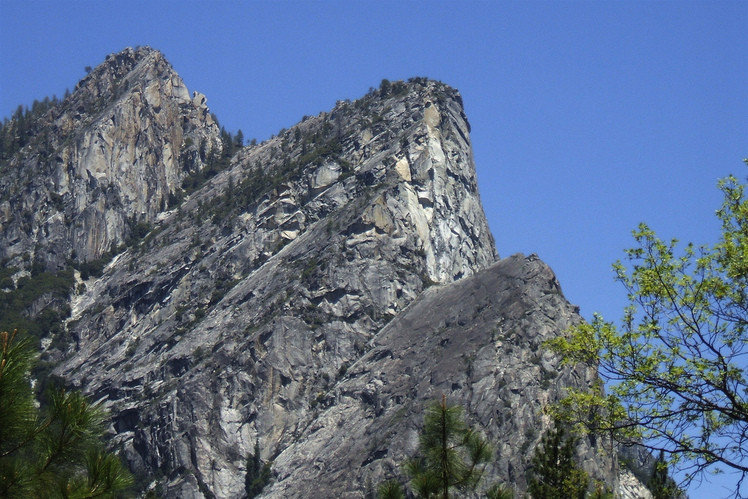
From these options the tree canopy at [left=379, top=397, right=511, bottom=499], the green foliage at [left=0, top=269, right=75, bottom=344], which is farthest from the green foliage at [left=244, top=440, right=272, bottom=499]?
the tree canopy at [left=379, top=397, right=511, bottom=499]

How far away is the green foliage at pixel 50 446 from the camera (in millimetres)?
13977

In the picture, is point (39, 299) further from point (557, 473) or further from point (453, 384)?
point (557, 473)

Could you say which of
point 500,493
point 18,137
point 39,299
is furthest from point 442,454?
point 18,137

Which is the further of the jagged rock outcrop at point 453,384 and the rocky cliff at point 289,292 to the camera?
the rocky cliff at point 289,292

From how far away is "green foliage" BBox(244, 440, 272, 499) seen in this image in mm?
97438

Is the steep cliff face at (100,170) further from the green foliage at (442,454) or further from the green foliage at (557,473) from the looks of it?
the green foliage at (442,454)

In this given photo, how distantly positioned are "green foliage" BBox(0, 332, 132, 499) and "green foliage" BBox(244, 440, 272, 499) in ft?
278

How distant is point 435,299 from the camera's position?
382 ft

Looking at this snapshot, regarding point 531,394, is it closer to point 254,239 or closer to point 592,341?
point 254,239

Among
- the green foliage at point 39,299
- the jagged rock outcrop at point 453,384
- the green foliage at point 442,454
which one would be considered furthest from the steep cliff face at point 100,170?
the green foliage at point 442,454

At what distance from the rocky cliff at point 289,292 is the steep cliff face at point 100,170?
352 millimetres

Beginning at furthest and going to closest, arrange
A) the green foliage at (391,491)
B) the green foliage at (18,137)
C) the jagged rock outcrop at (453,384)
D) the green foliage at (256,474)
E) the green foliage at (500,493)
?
the green foliage at (18,137)
the green foliage at (256,474)
the jagged rock outcrop at (453,384)
the green foliage at (500,493)
the green foliage at (391,491)

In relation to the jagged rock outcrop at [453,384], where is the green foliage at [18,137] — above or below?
above

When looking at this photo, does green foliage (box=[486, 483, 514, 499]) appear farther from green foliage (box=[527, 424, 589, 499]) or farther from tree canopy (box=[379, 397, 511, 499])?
green foliage (box=[527, 424, 589, 499])
